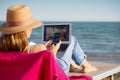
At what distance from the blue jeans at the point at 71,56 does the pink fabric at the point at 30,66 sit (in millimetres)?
1014

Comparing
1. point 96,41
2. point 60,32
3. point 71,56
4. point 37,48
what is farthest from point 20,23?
point 96,41

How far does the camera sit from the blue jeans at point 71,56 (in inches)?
135

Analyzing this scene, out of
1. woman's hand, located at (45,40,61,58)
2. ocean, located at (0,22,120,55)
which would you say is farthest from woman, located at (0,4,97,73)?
ocean, located at (0,22,120,55)

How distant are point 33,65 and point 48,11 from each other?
26.8 metres

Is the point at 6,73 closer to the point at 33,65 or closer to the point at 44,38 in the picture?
the point at 33,65

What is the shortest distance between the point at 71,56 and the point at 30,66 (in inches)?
53.4

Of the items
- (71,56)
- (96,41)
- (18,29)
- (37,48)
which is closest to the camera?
(18,29)

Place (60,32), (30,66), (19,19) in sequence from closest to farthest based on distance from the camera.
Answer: (30,66) → (19,19) → (60,32)

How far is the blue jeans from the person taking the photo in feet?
11.2

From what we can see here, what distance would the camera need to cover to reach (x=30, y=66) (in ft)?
7.61

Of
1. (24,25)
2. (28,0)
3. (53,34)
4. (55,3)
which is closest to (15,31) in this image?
(24,25)

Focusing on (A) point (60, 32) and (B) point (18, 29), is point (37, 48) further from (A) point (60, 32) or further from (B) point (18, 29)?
(A) point (60, 32)

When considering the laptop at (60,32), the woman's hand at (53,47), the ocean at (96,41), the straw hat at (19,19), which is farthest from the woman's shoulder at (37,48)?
the ocean at (96,41)

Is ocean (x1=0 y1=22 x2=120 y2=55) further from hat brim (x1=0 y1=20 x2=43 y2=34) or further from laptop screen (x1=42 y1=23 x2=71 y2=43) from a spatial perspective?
hat brim (x1=0 y1=20 x2=43 y2=34)
